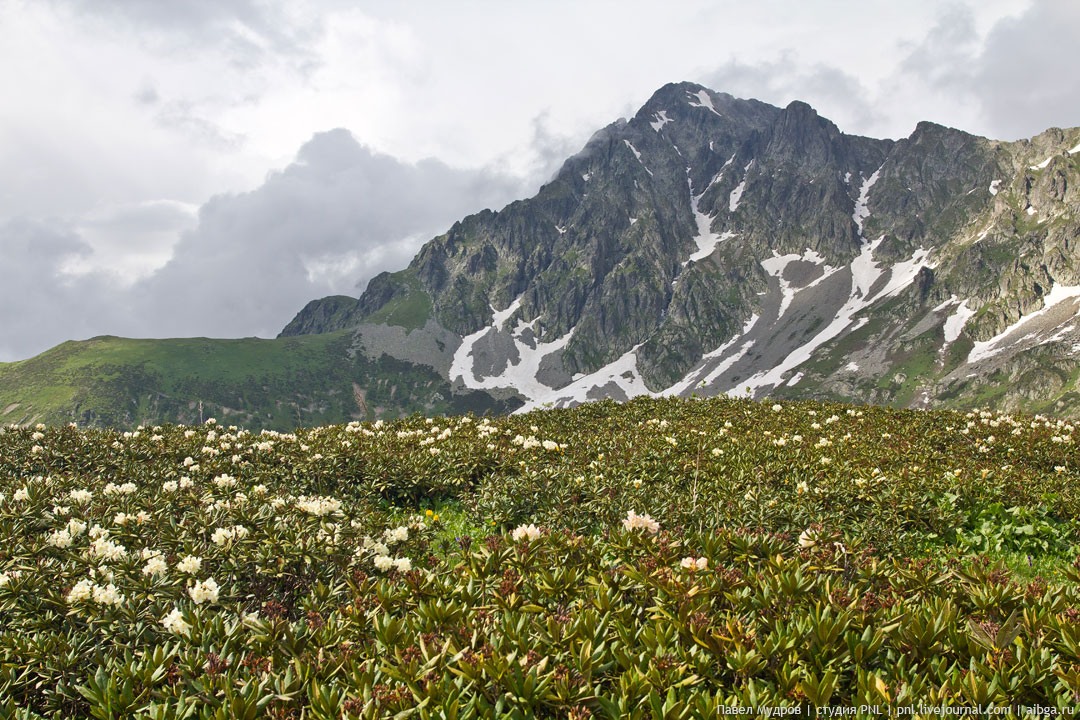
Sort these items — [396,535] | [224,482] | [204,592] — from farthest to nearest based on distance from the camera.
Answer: [224,482] → [396,535] → [204,592]

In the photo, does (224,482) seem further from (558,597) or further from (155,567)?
(558,597)

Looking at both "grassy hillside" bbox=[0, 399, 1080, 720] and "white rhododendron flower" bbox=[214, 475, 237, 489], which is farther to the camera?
"white rhododendron flower" bbox=[214, 475, 237, 489]

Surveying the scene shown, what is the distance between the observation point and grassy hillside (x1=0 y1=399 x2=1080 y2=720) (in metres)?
3.85

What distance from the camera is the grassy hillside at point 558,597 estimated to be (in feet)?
12.6

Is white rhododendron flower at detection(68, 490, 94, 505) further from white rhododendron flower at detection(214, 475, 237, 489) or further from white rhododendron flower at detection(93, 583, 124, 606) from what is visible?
white rhododendron flower at detection(93, 583, 124, 606)

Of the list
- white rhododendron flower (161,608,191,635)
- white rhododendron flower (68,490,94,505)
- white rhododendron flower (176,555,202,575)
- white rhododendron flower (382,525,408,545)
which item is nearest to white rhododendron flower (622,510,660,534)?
white rhododendron flower (382,525,408,545)

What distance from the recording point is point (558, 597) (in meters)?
5.38

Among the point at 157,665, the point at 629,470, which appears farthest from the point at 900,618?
the point at 629,470

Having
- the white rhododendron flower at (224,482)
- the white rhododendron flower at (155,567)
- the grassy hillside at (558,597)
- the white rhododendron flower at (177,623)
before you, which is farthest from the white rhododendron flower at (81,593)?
the white rhododendron flower at (224,482)

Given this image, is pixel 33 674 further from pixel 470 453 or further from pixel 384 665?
pixel 470 453

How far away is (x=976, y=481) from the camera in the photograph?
11.8 meters

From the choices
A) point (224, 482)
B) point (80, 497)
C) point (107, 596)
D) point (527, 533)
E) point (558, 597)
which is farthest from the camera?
point (224, 482)

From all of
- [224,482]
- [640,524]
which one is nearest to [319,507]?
[224,482]

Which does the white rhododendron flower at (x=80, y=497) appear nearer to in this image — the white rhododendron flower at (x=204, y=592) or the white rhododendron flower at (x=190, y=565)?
the white rhododendron flower at (x=190, y=565)
